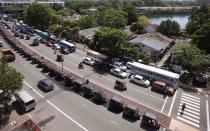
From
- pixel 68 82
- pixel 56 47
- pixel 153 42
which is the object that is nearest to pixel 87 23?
pixel 56 47

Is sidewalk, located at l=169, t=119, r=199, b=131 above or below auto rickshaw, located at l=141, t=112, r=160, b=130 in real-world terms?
below

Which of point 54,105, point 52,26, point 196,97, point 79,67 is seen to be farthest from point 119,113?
point 52,26

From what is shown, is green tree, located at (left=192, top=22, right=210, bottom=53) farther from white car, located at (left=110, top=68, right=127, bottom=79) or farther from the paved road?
the paved road

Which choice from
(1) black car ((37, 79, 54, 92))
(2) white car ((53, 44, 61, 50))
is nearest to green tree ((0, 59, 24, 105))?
(1) black car ((37, 79, 54, 92))

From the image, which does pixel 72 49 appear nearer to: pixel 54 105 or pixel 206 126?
pixel 54 105

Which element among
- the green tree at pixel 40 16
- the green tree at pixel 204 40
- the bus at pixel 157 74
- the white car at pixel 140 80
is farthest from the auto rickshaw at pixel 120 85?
the green tree at pixel 40 16

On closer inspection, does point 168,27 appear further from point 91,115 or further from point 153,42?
point 91,115

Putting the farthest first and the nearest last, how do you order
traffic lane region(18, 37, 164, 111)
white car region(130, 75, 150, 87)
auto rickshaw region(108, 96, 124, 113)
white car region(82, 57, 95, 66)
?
white car region(82, 57, 95, 66) < white car region(130, 75, 150, 87) < traffic lane region(18, 37, 164, 111) < auto rickshaw region(108, 96, 124, 113)

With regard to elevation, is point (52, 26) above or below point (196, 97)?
above
